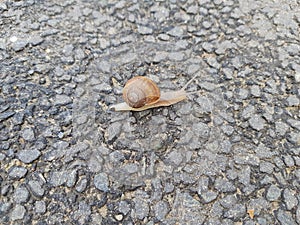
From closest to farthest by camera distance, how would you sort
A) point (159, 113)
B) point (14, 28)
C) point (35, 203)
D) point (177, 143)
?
point (35, 203) < point (177, 143) < point (159, 113) < point (14, 28)

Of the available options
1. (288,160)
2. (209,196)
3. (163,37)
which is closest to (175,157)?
(209,196)

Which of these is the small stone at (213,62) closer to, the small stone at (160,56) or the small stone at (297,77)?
the small stone at (160,56)

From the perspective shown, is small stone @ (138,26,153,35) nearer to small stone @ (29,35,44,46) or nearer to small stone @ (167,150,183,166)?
small stone @ (29,35,44,46)

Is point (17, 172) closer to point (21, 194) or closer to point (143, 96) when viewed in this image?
point (21, 194)

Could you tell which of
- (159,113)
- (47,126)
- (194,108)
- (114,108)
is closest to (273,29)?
(194,108)

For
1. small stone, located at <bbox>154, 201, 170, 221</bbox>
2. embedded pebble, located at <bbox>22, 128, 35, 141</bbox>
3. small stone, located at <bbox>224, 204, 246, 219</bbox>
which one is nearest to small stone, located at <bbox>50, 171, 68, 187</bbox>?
embedded pebble, located at <bbox>22, 128, 35, 141</bbox>

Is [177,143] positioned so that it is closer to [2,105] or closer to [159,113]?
[159,113]
